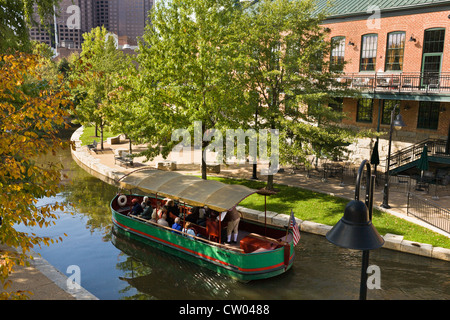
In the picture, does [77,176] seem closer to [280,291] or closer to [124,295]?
[124,295]

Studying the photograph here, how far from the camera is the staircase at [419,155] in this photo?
22.9 meters

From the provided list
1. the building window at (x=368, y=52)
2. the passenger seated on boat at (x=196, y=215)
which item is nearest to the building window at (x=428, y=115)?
the building window at (x=368, y=52)

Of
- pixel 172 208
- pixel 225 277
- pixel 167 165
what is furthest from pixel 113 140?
pixel 225 277

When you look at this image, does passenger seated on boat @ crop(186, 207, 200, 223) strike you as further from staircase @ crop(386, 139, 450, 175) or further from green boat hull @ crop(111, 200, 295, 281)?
staircase @ crop(386, 139, 450, 175)

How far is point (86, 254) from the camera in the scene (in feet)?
51.0

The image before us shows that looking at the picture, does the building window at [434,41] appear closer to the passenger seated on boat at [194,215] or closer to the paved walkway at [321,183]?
the paved walkway at [321,183]

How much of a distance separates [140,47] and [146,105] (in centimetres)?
352

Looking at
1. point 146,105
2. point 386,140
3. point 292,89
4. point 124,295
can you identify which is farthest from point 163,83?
point 386,140

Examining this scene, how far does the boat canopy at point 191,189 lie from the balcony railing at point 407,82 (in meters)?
12.2

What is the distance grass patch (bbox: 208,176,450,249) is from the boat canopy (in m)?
4.61

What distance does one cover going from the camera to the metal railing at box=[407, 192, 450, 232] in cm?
1641

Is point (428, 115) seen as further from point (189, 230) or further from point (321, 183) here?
point (189, 230)

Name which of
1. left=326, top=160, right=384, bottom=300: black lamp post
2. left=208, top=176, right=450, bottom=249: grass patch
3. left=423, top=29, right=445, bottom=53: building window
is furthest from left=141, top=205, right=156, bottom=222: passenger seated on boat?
left=423, top=29, right=445, bottom=53: building window

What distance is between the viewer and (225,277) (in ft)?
45.6
